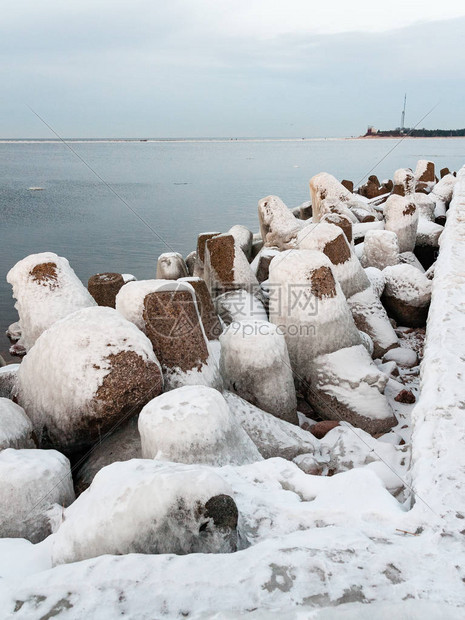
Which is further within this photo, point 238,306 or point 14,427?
point 238,306

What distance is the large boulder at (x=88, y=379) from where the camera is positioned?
3.25m

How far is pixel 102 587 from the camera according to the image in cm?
171

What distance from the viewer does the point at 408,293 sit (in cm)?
693

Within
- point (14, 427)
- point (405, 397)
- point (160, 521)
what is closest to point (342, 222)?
point (405, 397)

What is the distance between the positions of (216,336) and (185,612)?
13.5 feet

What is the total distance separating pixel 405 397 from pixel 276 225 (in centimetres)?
455

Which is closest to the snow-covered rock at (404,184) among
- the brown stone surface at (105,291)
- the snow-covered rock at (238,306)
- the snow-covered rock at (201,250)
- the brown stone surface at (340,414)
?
the snow-covered rock at (201,250)

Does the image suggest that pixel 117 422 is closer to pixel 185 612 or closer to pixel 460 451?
pixel 185 612

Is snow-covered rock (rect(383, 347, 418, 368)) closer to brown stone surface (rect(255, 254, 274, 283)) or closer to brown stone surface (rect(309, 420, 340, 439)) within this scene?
brown stone surface (rect(309, 420, 340, 439))

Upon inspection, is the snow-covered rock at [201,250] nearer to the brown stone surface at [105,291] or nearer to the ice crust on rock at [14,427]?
the brown stone surface at [105,291]

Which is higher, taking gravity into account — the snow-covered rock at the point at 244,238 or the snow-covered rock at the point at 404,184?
the snow-covered rock at the point at 404,184

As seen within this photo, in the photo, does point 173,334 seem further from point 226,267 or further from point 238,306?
point 226,267

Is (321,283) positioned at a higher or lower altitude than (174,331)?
higher

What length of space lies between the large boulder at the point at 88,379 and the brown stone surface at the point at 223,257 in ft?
9.53
